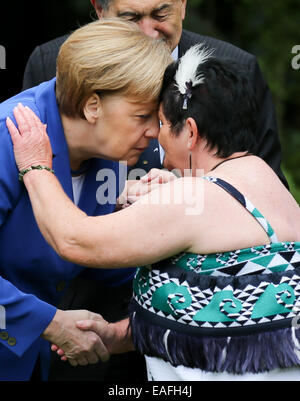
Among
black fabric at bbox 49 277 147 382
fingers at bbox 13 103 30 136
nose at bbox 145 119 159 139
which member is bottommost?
black fabric at bbox 49 277 147 382

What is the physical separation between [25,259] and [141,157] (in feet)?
2.99

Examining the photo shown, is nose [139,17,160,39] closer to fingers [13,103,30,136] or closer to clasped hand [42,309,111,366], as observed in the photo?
fingers [13,103,30,136]

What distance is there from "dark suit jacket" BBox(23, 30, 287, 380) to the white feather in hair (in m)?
0.91

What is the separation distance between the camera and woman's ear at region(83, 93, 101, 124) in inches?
112

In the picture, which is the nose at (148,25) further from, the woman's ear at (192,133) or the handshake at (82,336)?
the handshake at (82,336)

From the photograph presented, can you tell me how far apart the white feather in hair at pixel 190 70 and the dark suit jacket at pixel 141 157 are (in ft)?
2.99

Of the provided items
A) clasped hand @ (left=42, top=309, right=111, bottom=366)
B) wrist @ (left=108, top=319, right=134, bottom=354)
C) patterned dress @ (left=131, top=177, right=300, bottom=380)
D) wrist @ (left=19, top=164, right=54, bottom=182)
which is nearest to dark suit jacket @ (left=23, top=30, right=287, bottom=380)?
wrist @ (left=108, top=319, right=134, bottom=354)

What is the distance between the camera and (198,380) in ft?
8.50

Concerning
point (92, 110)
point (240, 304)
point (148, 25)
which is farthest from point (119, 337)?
point (148, 25)

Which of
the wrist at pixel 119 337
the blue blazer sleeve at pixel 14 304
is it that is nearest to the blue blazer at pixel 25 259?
the blue blazer sleeve at pixel 14 304

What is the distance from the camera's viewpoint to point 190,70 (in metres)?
2.66

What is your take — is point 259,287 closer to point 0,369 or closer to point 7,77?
point 0,369

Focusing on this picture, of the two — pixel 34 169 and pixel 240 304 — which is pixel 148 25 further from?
pixel 240 304

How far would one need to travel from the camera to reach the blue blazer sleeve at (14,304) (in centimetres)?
274
